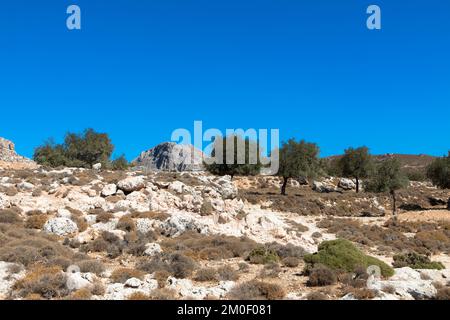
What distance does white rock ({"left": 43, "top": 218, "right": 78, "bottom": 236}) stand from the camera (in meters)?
21.6

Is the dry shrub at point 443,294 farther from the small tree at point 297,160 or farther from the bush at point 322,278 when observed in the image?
the small tree at point 297,160

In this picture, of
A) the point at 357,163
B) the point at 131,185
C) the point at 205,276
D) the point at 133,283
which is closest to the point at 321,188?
the point at 357,163

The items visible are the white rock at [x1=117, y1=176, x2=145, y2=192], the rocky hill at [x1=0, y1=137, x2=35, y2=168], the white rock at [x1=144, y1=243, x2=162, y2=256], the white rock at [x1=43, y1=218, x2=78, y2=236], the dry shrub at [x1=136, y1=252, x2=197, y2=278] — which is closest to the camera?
the dry shrub at [x1=136, y1=252, x2=197, y2=278]

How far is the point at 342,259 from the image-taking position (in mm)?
16141

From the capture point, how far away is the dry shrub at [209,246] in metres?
19.0

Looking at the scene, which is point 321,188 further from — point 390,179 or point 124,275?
point 124,275

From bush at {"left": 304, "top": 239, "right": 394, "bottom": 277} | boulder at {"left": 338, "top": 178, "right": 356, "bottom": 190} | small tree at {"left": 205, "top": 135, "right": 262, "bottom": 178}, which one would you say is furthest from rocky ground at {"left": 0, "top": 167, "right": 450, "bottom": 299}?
boulder at {"left": 338, "top": 178, "right": 356, "bottom": 190}

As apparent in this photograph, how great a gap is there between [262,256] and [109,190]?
16.9m

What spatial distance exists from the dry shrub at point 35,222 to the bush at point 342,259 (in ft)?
52.9

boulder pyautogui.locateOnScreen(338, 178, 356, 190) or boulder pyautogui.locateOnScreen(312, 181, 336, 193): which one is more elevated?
boulder pyautogui.locateOnScreen(338, 178, 356, 190)

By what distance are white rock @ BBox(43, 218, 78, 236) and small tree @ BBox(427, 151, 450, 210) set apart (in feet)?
204

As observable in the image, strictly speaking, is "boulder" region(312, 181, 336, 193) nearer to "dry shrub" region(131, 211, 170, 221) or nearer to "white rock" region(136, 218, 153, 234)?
"dry shrub" region(131, 211, 170, 221)

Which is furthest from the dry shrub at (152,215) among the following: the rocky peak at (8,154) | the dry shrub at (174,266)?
the rocky peak at (8,154)
